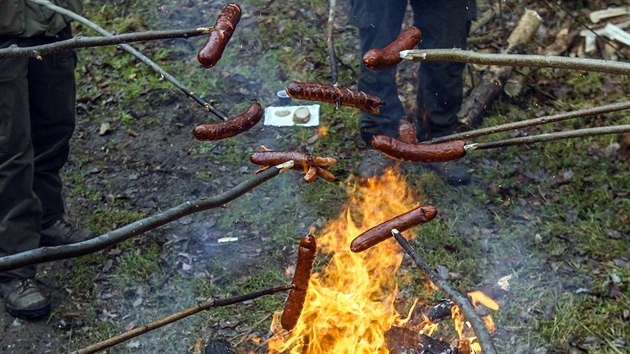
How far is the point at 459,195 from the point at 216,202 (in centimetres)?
383

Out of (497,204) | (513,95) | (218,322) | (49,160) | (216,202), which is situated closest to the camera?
(216,202)

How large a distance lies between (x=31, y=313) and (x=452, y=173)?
12.4ft

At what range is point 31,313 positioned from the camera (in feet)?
17.0

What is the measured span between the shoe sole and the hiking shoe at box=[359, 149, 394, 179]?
9.70 ft

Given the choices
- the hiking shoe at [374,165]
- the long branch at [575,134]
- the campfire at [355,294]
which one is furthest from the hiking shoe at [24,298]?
the long branch at [575,134]

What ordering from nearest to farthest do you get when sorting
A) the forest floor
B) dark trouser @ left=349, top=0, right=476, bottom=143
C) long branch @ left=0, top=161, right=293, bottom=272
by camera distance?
long branch @ left=0, top=161, right=293, bottom=272 → the forest floor → dark trouser @ left=349, top=0, right=476, bottom=143

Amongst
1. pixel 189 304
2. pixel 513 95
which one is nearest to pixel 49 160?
pixel 189 304

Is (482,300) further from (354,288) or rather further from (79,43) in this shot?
(79,43)

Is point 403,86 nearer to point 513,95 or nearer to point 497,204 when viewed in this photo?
point 513,95

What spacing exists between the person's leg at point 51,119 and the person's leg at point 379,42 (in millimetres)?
2519

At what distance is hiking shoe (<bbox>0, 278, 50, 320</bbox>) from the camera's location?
516 centimetres

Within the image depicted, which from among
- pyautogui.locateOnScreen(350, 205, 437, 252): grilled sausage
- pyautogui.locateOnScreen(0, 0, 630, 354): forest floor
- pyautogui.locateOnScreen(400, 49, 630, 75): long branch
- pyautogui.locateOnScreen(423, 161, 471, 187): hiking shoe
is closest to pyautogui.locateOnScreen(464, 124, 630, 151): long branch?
pyautogui.locateOnScreen(400, 49, 630, 75): long branch

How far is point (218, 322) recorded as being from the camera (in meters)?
5.00

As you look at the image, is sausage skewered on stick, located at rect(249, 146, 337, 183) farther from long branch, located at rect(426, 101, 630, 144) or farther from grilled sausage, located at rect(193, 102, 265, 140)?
long branch, located at rect(426, 101, 630, 144)
